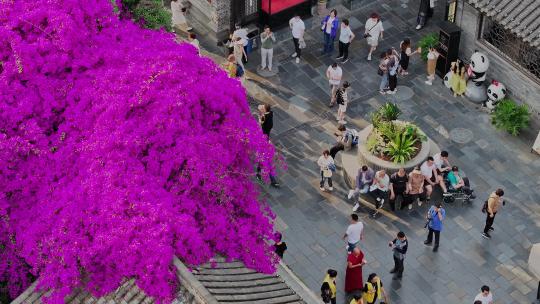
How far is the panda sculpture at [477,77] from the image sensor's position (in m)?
33.4

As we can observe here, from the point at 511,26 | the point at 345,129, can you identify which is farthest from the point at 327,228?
the point at 511,26

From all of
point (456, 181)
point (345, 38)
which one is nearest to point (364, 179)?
point (456, 181)

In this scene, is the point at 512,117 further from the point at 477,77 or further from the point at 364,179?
the point at 364,179

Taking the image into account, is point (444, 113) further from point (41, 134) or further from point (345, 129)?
point (41, 134)

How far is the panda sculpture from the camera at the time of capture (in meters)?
33.4

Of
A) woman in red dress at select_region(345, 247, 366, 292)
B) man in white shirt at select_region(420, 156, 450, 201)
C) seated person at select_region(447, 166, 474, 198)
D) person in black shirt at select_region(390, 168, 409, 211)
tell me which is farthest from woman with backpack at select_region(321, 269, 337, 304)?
seated person at select_region(447, 166, 474, 198)

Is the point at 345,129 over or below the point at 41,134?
below

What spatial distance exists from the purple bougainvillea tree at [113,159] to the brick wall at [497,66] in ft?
36.6

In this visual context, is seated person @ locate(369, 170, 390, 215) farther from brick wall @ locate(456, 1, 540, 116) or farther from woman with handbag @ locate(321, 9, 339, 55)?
woman with handbag @ locate(321, 9, 339, 55)

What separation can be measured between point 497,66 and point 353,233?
908cm

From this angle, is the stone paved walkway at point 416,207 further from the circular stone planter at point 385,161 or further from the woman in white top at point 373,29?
the circular stone planter at point 385,161

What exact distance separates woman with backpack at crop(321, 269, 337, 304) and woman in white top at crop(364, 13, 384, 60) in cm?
1144

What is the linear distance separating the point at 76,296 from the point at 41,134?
4.23 meters

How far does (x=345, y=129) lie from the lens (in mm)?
31812
